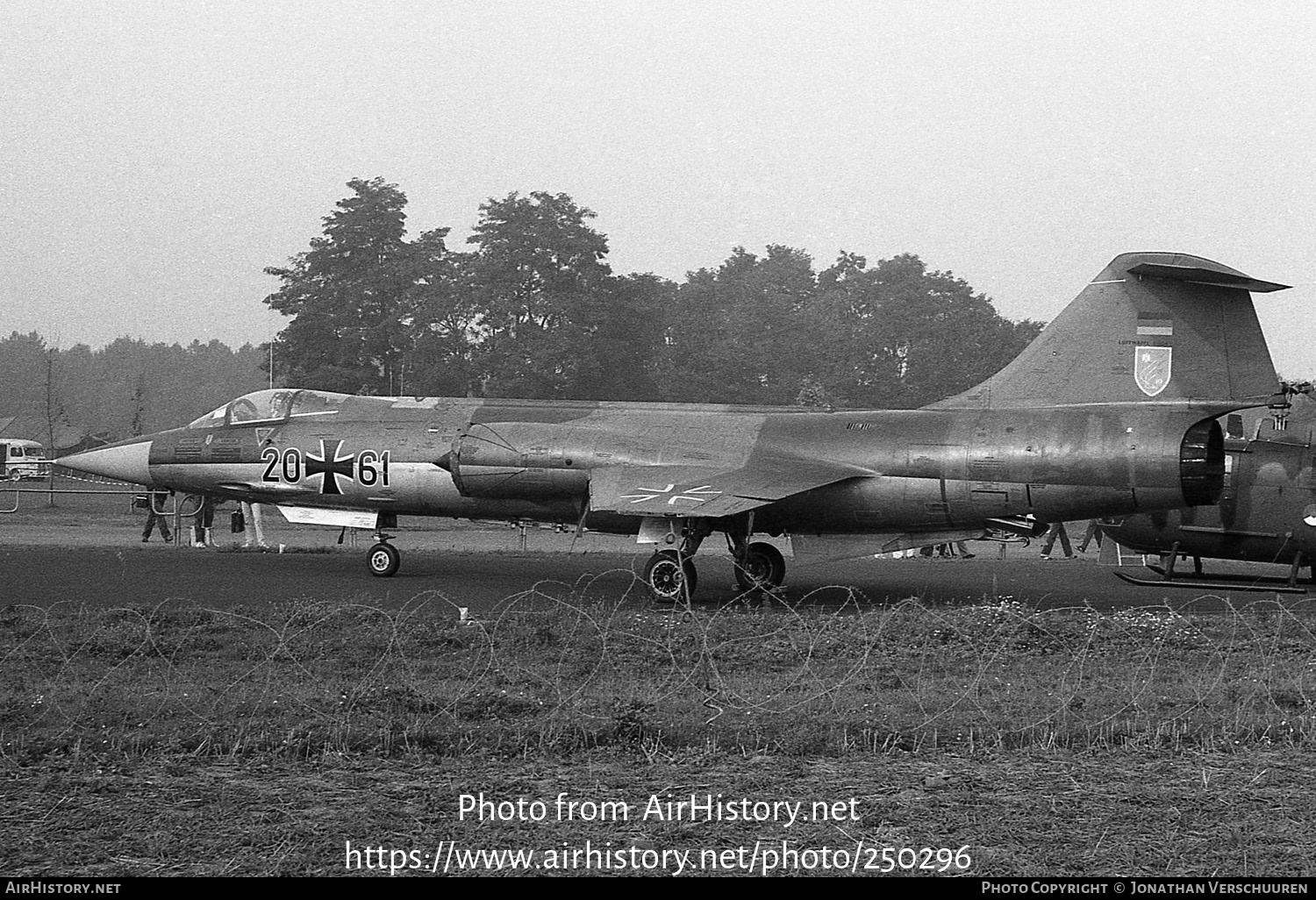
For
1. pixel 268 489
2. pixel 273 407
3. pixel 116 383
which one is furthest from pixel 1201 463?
pixel 116 383

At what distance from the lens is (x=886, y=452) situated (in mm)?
15078

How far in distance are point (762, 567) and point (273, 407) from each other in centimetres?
826

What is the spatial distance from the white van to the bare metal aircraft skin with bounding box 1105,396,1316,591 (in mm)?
46064

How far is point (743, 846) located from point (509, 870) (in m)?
1.07

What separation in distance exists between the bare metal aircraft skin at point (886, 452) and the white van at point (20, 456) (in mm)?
39944

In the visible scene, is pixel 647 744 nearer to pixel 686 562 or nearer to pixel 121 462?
pixel 686 562

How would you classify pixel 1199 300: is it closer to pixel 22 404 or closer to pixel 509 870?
pixel 509 870

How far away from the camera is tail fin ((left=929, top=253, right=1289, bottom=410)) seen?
14141 millimetres

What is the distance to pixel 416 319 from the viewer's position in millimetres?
33344

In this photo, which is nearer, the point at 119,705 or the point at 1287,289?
the point at 119,705

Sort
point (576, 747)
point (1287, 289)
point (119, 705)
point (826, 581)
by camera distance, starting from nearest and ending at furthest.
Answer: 1. point (576, 747)
2. point (119, 705)
3. point (1287, 289)
4. point (826, 581)

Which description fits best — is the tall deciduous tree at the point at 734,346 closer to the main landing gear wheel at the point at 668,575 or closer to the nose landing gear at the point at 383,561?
the nose landing gear at the point at 383,561

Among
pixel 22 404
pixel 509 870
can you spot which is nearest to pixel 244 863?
pixel 509 870

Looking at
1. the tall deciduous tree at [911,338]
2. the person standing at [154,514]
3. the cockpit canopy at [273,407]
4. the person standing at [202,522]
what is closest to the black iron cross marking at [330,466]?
the cockpit canopy at [273,407]
